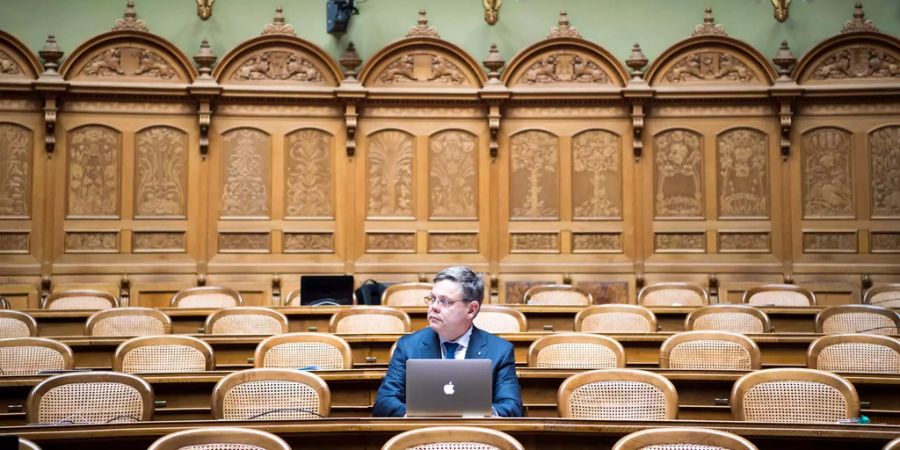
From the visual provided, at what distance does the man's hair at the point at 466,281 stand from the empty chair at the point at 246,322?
241cm

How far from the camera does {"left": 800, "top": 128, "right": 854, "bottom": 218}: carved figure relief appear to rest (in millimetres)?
9781

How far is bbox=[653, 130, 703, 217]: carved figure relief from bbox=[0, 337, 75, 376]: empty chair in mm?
6710

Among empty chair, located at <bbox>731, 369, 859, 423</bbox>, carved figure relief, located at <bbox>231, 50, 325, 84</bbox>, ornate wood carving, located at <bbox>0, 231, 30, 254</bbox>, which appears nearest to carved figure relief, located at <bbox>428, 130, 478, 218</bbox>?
carved figure relief, located at <bbox>231, 50, 325, 84</bbox>

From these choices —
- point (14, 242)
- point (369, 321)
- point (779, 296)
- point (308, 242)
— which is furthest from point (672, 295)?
point (14, 242)

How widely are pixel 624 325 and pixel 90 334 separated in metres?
3.69

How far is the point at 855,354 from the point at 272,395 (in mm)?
3224

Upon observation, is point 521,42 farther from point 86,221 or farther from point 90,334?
point 90,334

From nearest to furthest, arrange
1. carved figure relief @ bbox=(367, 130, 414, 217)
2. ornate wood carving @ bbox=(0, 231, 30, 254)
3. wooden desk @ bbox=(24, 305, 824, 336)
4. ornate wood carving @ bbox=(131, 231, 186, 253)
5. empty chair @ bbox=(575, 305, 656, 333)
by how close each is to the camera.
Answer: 1. empty chair @ bbox=(575, 305, 656, 333)
2. wooden desk @ bbox=(24, 305, 824, 336)
3. ornate wood carving @ bbox=(0, 231, 30, 254)
4. ornate wood carving @ bbox=(131, 231, 186, 253)
5. carved figure relief @ bbox=(367, 130, 414, 217)

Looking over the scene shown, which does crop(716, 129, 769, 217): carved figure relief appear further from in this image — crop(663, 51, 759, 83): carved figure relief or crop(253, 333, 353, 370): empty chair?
crop(253, 333, 353, 370): empty chair

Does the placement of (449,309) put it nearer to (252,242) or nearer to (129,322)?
(129,322)

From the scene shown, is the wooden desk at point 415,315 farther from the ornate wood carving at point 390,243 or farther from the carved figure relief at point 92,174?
the carved figure relief at point 92,174

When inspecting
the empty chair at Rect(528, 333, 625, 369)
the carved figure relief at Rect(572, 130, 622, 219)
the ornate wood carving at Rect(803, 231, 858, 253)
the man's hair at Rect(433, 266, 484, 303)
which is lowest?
the empty chair at Rect(528, 333, 625, 369)

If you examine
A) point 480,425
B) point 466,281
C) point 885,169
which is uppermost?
point 885,169

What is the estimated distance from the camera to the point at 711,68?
994 centimetres
